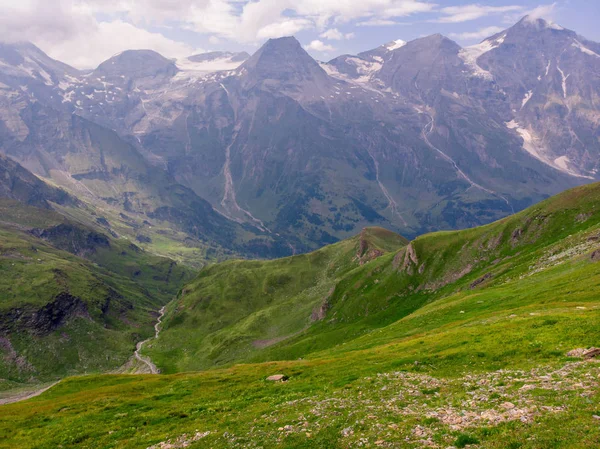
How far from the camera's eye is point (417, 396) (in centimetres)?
3061

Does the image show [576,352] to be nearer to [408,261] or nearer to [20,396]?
[408,261]

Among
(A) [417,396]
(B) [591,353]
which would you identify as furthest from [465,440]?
(B) [591,353]

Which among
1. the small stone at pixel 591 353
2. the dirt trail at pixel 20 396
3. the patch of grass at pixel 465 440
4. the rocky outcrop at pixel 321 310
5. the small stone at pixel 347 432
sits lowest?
the dirt trail at pixel 20 396

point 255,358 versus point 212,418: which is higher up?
point 212,418

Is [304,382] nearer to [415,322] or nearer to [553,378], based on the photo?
[553,378]

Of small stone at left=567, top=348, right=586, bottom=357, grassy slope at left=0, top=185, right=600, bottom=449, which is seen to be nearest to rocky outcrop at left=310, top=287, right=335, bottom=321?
grassy slope at left=0, top=185, right=600, bottom=449

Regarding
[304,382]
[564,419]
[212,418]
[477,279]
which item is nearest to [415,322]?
[477,279]

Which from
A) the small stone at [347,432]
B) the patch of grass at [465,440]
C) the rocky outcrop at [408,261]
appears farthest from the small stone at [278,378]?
the rocky outcrop at [408,261]

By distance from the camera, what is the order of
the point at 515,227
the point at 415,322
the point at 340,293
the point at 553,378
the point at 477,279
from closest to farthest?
→ the point at 553,378
the point at 415,322
the point at 477,279
the point at 515,227
the point at 340,293

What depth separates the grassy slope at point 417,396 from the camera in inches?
888

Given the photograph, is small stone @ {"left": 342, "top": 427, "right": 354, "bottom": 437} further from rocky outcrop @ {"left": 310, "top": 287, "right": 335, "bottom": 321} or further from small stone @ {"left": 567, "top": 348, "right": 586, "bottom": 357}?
rocky outcrop @ {"left": 310, "top": 287, "right": 335, "bottom": 321}

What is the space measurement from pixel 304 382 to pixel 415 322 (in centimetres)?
4118

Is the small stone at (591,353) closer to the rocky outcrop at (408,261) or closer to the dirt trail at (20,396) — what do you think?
the rocky outcrop at (408,261)

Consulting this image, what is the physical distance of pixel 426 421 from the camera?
79.7 ft
